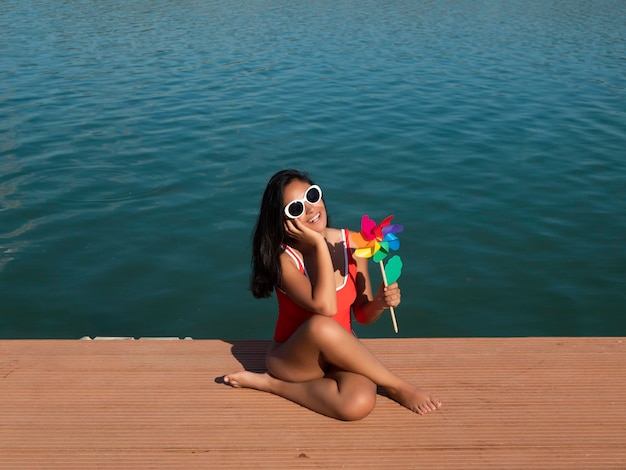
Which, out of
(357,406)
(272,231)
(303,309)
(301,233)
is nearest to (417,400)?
(357,406)

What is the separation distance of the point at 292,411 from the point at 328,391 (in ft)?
0.66

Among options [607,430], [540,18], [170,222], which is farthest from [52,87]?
[540,18]

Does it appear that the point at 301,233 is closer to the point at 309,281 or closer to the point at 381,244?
the point at 309,281

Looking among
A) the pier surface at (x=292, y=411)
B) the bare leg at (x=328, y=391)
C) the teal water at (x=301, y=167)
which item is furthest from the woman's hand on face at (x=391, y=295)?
the teal water at (x=301, y=167)

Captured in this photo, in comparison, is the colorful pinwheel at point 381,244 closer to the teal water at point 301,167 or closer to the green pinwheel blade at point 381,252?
the green pinwheel blade at point 381,252

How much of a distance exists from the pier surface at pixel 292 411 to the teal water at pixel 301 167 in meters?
2.03

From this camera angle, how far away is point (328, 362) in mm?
3729

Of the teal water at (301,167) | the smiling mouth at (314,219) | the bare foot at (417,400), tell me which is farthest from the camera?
the teal water at (301,167)

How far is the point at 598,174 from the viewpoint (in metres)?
9.45

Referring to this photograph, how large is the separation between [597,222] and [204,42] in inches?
475

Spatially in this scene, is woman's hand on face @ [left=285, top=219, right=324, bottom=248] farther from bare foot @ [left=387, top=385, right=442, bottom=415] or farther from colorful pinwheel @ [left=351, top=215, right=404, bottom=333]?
bare foot @ [left=387, top=385, right=442, bottom=415]

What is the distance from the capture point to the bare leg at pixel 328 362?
3570 mm

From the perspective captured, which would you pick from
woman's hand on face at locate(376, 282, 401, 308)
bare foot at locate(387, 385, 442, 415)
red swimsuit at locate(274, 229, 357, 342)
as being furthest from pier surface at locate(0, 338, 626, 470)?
woman's hand on face at locate(376, 282, 401, 308)

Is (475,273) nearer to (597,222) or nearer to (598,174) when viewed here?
(597,222)
